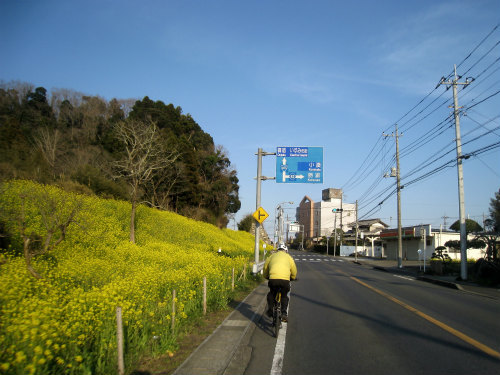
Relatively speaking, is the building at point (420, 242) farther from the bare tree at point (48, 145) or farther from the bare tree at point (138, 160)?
the bare tree at point (48, 145)

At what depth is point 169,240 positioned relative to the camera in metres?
21.6

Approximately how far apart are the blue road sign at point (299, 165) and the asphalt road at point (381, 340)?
8.46 metres

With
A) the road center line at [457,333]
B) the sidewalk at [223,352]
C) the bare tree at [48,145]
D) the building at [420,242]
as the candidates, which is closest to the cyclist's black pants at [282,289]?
the sidewalk at [223,352]

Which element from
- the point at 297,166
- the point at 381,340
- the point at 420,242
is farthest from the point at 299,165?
the point at 420,242

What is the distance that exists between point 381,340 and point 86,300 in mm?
5102

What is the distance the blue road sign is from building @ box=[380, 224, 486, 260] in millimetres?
24066

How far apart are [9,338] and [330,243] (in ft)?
248

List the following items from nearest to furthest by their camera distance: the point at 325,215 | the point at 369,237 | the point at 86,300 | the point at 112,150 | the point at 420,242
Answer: the point at 86,300 < the point at 112,150 < the point at 420,242 < the point at 369,237 < the point at 325,215

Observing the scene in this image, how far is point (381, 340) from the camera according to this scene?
6.44 metres

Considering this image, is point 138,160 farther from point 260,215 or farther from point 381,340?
point 381,340

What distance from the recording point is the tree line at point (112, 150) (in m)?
24.4

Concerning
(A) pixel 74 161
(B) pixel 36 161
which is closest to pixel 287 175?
(B) pixel 36 161

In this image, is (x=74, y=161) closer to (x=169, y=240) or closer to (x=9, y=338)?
(x=169, y=240)

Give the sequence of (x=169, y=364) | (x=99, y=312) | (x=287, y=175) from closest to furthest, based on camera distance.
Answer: (x=169, y=364) → (x=99, y=312) → (x=287, y=175)
